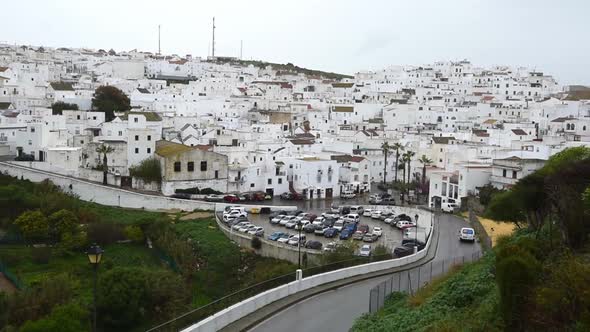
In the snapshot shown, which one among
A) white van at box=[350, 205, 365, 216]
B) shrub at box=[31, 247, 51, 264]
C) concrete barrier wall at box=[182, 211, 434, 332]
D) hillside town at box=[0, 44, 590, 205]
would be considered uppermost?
hillside town at box=[0, 44, 590, 205]

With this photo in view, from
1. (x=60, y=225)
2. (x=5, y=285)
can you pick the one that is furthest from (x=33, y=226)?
(x=5, y=285)

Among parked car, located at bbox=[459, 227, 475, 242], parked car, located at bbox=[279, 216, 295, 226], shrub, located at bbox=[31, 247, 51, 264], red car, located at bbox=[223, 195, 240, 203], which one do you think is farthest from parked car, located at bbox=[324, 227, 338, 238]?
shrub, located at bbox=[31, 247, 51, 264]

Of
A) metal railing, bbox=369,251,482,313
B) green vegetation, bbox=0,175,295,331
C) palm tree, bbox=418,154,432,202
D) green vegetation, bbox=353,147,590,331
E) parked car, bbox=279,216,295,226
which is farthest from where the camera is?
palm tree, bbox=418,154,432,202

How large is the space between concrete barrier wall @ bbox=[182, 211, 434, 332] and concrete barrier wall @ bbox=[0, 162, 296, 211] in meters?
18.1

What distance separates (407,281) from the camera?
17172 millimetres

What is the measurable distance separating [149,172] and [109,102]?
14.3 meters

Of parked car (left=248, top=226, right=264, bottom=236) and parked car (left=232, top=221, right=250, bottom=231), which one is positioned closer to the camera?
parked car (left=248, top=226, right=264, bottom=236)

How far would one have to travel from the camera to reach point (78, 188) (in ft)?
123

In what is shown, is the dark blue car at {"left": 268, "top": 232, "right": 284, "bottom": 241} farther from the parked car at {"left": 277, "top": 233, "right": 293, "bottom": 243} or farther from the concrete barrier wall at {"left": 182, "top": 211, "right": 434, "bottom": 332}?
the concrete barrier wall at {"left": 182, "top": 211, "right": 434, "bottom": 332}

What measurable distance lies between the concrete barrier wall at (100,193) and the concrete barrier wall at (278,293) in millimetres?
18131

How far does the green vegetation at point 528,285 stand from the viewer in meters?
8.83

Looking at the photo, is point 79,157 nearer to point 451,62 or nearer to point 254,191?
point 254,191

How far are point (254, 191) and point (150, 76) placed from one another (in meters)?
54.2

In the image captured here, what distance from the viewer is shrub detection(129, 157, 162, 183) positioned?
39.4 metres
